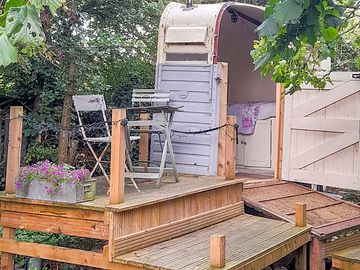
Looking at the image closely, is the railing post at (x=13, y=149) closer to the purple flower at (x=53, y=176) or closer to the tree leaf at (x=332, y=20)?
the purple flower at (x=53, y=176)

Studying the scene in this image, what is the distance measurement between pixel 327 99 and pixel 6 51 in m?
4.68

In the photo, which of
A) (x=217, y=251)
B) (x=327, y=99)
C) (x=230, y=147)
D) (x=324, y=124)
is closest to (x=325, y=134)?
(x=324, y=124)

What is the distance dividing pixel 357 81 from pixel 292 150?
1.12 meters

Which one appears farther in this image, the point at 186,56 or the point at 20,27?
the point at 186,56

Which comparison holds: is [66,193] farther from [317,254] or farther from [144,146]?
[317,254]

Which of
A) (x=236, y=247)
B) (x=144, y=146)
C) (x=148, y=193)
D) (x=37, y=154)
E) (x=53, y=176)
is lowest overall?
(x=236, y=247)

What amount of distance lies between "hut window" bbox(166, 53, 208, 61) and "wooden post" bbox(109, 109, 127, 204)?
2422mm

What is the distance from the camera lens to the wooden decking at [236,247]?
3.53 metres

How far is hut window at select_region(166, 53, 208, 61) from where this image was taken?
5902 millimetres

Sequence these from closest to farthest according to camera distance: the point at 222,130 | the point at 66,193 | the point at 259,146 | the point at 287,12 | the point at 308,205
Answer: the point at 287,12 → the point at 66,193 → the point at 308,205 → the point at 222,130 → the point at 259,146

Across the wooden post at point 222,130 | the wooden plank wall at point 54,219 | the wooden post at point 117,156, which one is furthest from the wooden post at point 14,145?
the wooden post at point 222,130

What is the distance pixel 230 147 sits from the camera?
514 centimetres

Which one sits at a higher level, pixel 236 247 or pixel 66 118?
pixel 66 118

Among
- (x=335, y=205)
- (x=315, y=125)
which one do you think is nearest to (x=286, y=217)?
(x=335, y=205)
